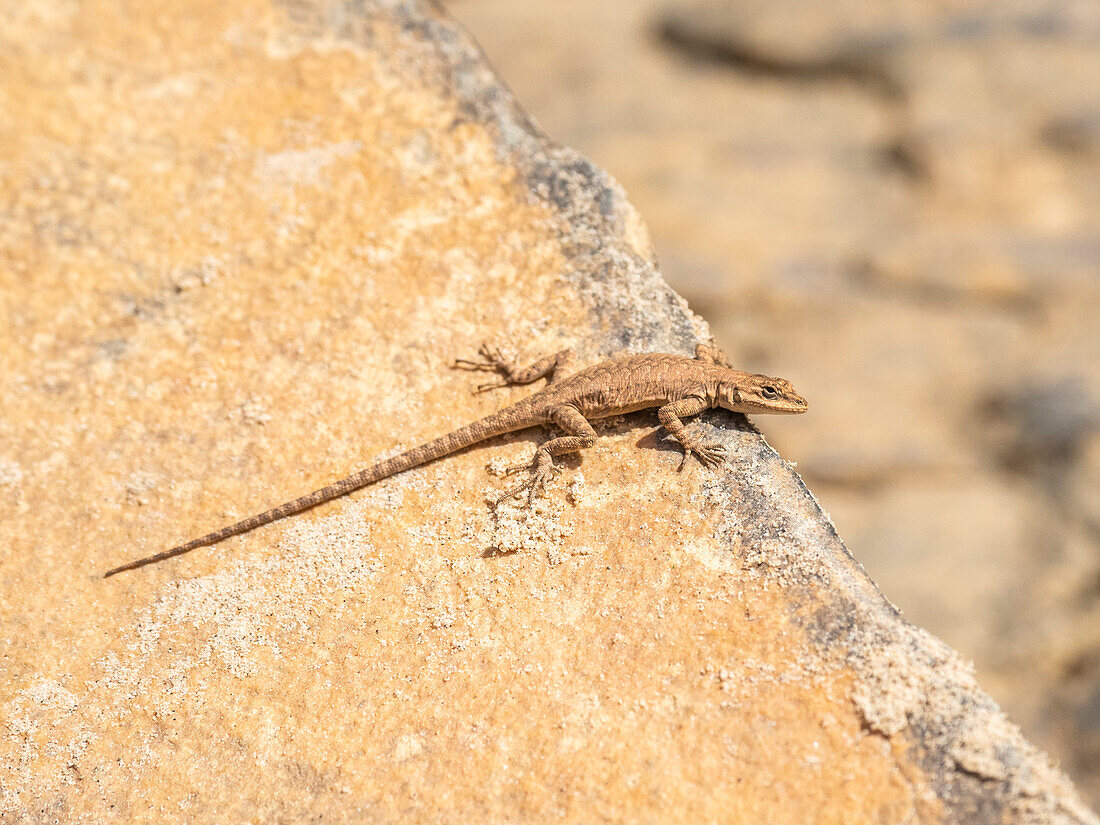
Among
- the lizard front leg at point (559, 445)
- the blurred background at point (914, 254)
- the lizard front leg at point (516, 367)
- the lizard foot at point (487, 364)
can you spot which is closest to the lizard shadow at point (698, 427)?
the lizard front leg at point (559, 445)

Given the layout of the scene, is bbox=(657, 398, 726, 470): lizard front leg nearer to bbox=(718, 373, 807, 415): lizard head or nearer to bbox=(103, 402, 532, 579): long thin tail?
bbox=(718, 373, 807, 415): lizard head

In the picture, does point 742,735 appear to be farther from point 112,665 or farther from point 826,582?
point 112,665

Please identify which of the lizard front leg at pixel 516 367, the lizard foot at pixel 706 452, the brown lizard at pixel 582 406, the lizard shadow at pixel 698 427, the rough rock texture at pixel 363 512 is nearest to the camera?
the rough rock texture at pixel 363 512

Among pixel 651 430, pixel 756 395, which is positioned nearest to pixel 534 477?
pixel 651 430

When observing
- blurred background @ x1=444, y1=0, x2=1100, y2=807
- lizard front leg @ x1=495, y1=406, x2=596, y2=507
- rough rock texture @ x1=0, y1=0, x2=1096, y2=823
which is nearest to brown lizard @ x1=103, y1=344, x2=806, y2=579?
lizard front leg @ x1=495, y1=406, x2=596, y2=507

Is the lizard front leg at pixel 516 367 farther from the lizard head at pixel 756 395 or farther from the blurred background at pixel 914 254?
the blurred background at pixel 914 254

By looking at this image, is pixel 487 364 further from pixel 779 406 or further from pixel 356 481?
pixel 779 406
